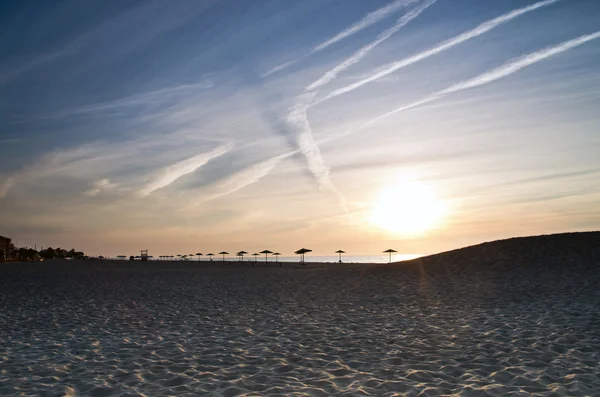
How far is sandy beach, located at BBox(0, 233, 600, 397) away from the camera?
24.2ft

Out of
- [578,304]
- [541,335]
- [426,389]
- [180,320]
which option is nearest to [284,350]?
[426,389]

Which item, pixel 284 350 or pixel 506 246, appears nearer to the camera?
pixel 284 350

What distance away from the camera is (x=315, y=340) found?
11.0 m

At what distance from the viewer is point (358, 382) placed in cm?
747

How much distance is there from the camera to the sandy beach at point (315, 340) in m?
7.37

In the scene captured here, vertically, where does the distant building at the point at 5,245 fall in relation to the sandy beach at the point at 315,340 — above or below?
above

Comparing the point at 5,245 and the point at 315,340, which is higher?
the point at 5,245

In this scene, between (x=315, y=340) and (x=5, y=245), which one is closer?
(x=315, y=340)

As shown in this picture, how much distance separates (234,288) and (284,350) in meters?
15.6

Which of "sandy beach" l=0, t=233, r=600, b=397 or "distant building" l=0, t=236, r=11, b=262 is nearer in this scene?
"sandy beach" l=0, t=233, r=600, b=397

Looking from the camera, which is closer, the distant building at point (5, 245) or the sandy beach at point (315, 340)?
the sandy beach at point (315, 340)

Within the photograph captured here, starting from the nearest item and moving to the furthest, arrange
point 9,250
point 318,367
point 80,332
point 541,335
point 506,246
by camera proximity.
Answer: point 318,367
point 541,335
point 80,332
point 506,246
point 9,250

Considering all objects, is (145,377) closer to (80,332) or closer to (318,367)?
(318,367)

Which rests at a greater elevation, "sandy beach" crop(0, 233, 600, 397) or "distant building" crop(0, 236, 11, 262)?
"distant building" crop(0, 236, 11, 262)
